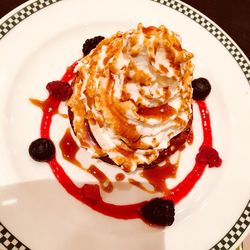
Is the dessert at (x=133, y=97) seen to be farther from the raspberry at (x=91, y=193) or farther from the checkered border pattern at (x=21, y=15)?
the checkered border pattern at (x=21, y=15)

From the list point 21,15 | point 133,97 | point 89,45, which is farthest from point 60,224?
point 21,15

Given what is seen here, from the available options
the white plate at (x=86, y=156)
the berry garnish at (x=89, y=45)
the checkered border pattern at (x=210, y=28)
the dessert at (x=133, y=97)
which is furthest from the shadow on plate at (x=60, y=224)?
the checkered border pattern at (x=210, y=28)

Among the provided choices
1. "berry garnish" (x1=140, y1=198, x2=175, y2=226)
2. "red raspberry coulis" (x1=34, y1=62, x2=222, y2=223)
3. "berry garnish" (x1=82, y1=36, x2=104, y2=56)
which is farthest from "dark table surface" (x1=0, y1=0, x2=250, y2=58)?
"berry garnish" (x1=140, y1=198, x2=175, y2=226)

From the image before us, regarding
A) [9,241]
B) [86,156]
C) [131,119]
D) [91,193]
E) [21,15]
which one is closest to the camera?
[9,241]

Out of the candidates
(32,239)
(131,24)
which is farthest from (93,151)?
(131,24)

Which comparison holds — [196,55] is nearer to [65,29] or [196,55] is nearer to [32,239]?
[65,29]

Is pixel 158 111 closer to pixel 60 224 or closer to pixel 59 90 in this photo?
pixel 59 90
